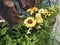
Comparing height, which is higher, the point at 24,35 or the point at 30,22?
the point at 30,22

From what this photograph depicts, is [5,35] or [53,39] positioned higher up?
[5,35]

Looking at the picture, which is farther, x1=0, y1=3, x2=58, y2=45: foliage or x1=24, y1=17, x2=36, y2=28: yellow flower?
x1=24, y1=17, x2=36, y2=28: yellow flower

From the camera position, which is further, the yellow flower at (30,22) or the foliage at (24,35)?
the yellow flower at (30,22)

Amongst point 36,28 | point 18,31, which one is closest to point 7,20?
point 18,31

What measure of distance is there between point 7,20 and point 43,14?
2.57 feet

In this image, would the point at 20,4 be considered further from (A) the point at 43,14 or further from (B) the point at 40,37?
(B) the point at 40,37

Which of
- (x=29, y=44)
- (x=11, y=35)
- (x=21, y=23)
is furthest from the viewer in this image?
(x=21, y=23)

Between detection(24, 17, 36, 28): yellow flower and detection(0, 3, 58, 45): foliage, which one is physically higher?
detection(24, 17, 36, 28): yellow flower

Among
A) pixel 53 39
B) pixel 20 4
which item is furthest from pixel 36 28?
pixel 20 4

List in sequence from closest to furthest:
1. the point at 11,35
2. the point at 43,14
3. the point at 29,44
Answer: the point at 29,44 → the point at 11,35 → the point at 43,14

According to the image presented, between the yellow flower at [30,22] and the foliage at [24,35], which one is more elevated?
the yellow flower at [30,22]

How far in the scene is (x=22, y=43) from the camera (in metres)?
3.02

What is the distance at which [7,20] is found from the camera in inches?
129

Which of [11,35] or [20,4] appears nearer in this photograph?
[11,35]
